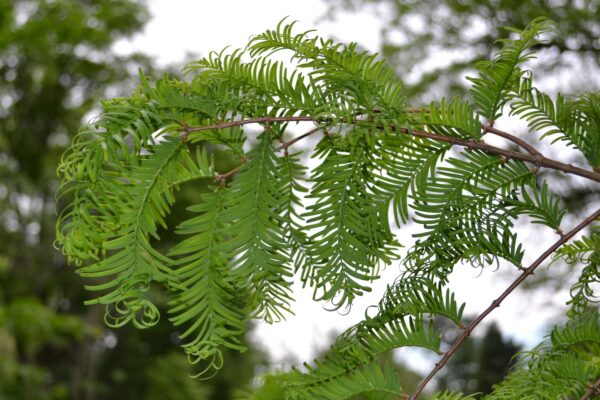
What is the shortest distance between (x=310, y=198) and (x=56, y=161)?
6.89 metres

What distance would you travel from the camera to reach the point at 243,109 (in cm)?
43

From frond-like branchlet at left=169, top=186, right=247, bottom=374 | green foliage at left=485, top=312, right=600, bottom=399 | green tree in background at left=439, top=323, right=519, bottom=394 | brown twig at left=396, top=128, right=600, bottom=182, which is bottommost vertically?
green foliage at left=485, top=312, right=600, bottom=399

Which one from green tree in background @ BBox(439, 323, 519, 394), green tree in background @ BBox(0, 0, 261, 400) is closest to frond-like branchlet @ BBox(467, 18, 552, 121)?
green tree in background @ BBox(439, 323, 519, 394)

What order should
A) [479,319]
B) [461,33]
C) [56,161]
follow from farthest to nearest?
[56,161], [461,33], [479,319]

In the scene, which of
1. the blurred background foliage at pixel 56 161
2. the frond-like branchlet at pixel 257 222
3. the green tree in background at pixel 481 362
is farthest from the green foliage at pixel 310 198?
the blurred background foliage at pixel 56 161

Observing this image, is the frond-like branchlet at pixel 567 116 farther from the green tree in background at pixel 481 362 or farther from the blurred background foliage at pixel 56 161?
the blurred background foliage at pixel 56 161

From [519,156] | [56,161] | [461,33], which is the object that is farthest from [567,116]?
[56,161]

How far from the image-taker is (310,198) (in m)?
0.45

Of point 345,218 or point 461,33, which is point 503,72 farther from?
point 461,33

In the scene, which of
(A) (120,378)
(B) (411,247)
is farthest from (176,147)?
(A) (120,378)

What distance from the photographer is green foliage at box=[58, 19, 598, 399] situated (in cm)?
41

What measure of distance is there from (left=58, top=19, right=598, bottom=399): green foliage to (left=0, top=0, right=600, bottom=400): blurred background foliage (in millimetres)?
4084

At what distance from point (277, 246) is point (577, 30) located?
3.88m

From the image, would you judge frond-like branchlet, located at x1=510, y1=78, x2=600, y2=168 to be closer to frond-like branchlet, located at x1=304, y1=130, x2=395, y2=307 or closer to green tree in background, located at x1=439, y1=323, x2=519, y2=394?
frond-like branchlet, located at x1=304, y1=130, x2=395, y2=307
